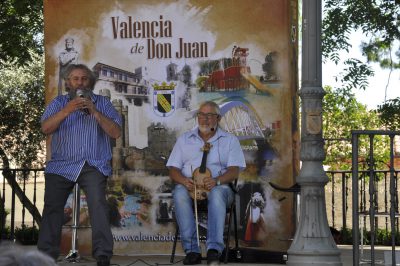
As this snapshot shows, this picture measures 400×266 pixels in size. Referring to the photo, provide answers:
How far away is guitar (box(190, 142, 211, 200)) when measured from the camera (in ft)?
24.0

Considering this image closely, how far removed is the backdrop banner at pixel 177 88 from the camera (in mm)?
7926

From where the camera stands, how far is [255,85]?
314 inches

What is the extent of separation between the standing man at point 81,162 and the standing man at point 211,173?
90 cm

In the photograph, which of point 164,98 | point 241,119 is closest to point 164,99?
point 164,98

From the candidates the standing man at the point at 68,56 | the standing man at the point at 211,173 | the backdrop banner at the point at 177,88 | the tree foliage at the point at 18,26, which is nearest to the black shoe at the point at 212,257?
the standing man at the point at 211,173

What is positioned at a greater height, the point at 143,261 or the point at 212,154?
the point at 212,154

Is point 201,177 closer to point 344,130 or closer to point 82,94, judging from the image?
point 82,94

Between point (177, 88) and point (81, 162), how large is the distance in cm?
170

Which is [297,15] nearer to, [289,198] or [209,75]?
[209,75]

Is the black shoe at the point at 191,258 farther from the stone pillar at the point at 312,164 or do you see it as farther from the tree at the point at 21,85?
the tree at the point at 21,85

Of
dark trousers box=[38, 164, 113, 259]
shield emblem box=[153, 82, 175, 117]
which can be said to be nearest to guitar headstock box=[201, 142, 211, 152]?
shield emblem box=[153, 82, 175, 117]

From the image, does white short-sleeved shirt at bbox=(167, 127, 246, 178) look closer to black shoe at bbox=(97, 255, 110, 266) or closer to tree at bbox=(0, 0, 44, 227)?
black shoe at bbox=(97, 255, 110, 266)

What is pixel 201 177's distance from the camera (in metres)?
7.38

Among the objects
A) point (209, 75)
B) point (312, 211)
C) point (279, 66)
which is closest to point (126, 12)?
point (209, 75)
